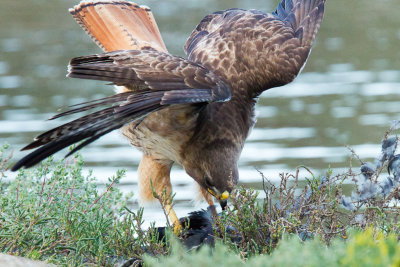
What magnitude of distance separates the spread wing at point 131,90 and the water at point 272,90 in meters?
1.47

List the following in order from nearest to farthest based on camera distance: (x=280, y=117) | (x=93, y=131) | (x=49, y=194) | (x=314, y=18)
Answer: (x=93, y=131), (x=49, y=194), (x=314, y=18), (x=280, y=117)

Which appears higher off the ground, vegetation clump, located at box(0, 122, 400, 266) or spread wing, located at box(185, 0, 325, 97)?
spread wing, located at box(185, 0, 325, 97)

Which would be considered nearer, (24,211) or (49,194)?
(24,211)

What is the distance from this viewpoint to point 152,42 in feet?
21.2

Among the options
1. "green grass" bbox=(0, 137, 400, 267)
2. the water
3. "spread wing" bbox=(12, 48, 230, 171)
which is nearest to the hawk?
"spread wing" bbox=(12, 48, 230, 171)

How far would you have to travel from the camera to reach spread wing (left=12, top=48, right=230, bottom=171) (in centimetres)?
394

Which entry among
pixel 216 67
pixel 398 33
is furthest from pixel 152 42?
pixel 398 33

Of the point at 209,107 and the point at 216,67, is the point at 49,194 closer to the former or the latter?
the point at 209,107

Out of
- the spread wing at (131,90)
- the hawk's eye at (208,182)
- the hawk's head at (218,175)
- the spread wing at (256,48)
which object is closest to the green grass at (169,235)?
the spread wing at (131,90)

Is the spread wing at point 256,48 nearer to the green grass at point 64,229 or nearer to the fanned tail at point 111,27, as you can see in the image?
the fanned tail at point 111,27

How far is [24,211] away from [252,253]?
131 centimetres

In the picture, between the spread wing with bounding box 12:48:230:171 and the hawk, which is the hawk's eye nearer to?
the hawk

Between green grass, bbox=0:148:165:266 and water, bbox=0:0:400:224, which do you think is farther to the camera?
water, bbox=0:0:400:224

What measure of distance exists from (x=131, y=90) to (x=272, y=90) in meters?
6.22
